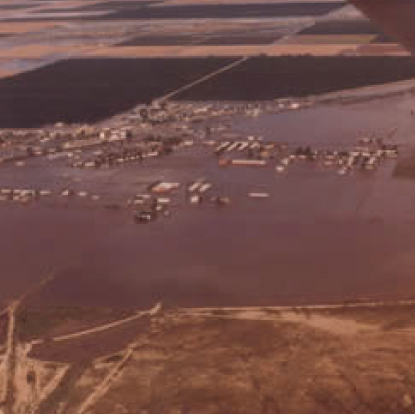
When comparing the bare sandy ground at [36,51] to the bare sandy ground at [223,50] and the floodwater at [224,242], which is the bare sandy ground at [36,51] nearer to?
the bare sandy ground at [223,50]

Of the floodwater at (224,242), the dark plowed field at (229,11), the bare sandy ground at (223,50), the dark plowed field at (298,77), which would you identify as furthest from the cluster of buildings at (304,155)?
the dark plowed field at (229,11)

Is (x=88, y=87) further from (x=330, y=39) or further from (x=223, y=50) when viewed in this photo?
(x=330, y=39)

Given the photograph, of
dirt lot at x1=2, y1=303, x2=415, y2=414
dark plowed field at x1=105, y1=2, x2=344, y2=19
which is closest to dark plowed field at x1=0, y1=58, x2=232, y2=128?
dirt lot at x1=2, y1=303, x2=415, y2=414

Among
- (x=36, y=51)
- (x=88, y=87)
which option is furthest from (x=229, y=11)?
(x=88, y=87)

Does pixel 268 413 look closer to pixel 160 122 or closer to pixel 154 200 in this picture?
pixel 154 200

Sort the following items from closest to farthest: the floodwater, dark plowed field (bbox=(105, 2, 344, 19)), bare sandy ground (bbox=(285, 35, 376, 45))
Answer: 1. the floodwater
2. bare sandy ground (bbox=(285, 35, 376, 45))
3. dark plowed field (bbox=(105, 2, 344, 19))

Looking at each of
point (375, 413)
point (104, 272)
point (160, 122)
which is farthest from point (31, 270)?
point (160, 122)

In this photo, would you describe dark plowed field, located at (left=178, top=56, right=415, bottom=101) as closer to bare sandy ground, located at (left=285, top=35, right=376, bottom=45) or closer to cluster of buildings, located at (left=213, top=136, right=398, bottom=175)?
bare sandy ground, located at (left=285, top=35, right=376, bottom=45)

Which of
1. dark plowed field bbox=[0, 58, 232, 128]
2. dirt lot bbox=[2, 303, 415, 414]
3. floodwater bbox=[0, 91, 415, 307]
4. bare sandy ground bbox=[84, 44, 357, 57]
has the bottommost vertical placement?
dirt lot bbox=[2, 303, 415, 414]

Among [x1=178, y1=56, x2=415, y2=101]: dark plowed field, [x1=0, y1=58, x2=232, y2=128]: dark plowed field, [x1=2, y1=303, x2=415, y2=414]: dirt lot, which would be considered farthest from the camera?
[x1=178, y1=56, x2=415, y2=101]: dark plowed field
